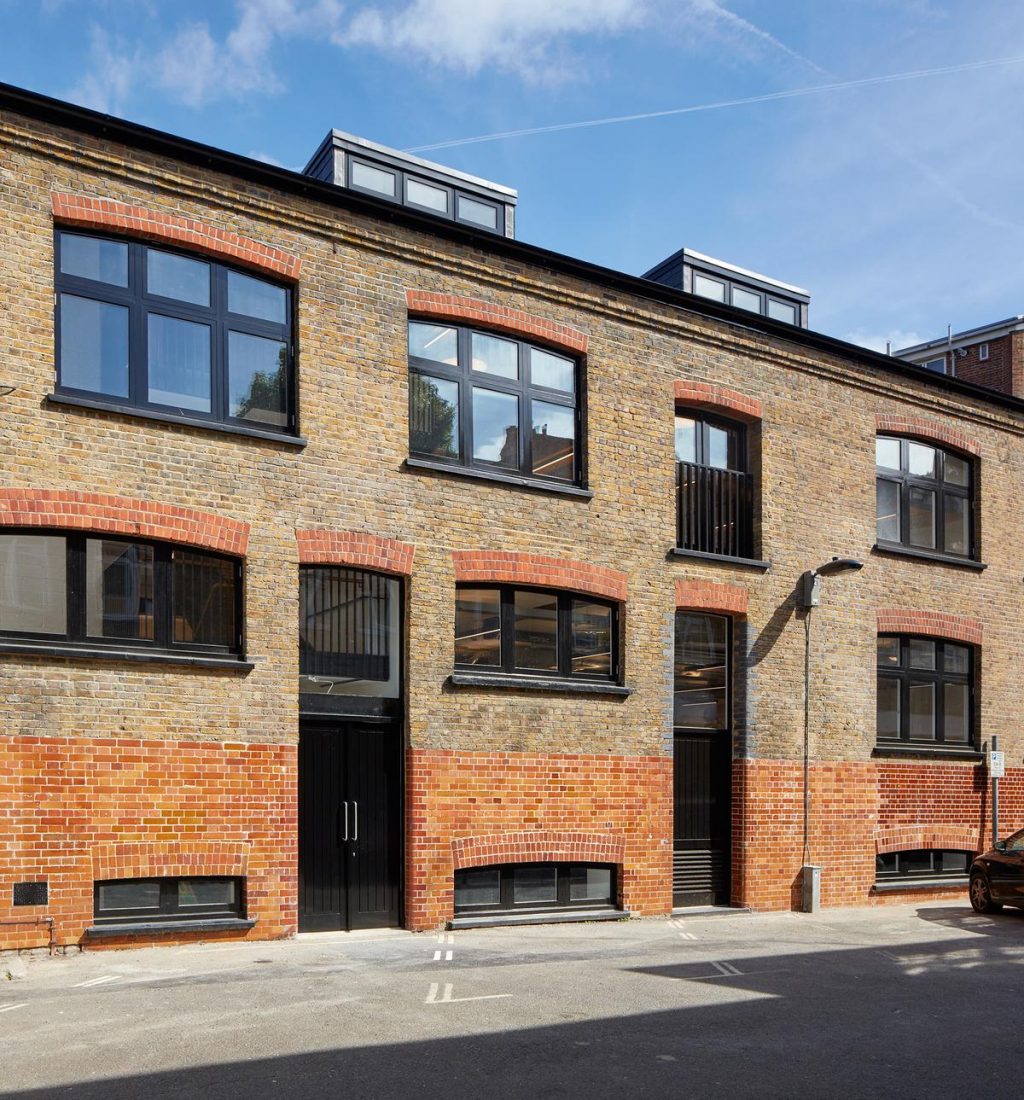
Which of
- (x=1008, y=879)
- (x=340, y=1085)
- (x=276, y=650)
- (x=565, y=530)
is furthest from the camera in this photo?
(x=1008, y=879)

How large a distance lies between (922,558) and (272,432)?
11085 millimetres

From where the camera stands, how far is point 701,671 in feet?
56.3

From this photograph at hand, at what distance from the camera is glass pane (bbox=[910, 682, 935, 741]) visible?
63.6 feet

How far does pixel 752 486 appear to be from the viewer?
1773 centimetres

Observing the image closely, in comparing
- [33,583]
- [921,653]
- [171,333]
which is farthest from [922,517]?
[33,583]

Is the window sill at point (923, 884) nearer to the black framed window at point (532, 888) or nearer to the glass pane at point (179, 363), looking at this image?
the black framed window at point (532, 888)

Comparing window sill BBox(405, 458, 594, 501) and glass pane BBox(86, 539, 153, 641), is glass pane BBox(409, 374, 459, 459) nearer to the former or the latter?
window sill BBox(405, 458, 594, 501)

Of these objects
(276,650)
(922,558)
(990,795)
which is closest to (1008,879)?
(990,795)

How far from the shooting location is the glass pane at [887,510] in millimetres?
19453

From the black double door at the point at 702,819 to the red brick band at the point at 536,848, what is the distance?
1.45 meters

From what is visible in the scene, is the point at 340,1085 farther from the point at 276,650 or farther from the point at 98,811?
the point at 276,650

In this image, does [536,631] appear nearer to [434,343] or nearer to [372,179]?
[434,343]

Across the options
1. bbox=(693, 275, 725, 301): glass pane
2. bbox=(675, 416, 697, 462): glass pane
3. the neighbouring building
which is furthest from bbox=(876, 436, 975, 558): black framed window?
bbox=(693, 275, 725, 301): glass pane

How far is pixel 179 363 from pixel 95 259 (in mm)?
1334
